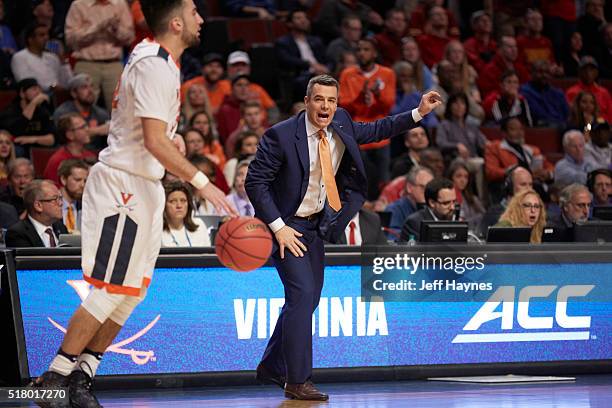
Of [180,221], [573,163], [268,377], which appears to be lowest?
[268,377]

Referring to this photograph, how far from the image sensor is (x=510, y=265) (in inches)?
342

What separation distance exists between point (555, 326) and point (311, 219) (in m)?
2.50

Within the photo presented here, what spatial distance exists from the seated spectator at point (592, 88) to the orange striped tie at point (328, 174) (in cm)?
1006

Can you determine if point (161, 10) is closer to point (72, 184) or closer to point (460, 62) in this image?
point (72, 184)

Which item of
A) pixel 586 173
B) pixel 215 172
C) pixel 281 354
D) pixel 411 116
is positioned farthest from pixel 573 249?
pixel 586 173

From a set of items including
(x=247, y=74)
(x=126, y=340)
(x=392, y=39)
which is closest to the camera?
(x=126, y=340)

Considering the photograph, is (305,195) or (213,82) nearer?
(305,195)

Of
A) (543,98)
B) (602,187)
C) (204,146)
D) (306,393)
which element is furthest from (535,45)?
(306,393)

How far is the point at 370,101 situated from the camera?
1439cm

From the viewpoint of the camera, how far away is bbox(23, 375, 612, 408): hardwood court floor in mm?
6980

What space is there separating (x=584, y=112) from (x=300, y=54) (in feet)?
13.4

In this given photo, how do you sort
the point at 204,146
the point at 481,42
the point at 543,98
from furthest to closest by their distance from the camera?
the point at 481,42, the point at 543,98, the point at 204,146

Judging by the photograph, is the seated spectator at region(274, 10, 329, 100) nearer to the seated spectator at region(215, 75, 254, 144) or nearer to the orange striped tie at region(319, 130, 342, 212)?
the seated spectator at region(215, 75, 254, 144)

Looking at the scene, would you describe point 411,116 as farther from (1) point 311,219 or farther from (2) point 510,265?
(2) point 510,265
